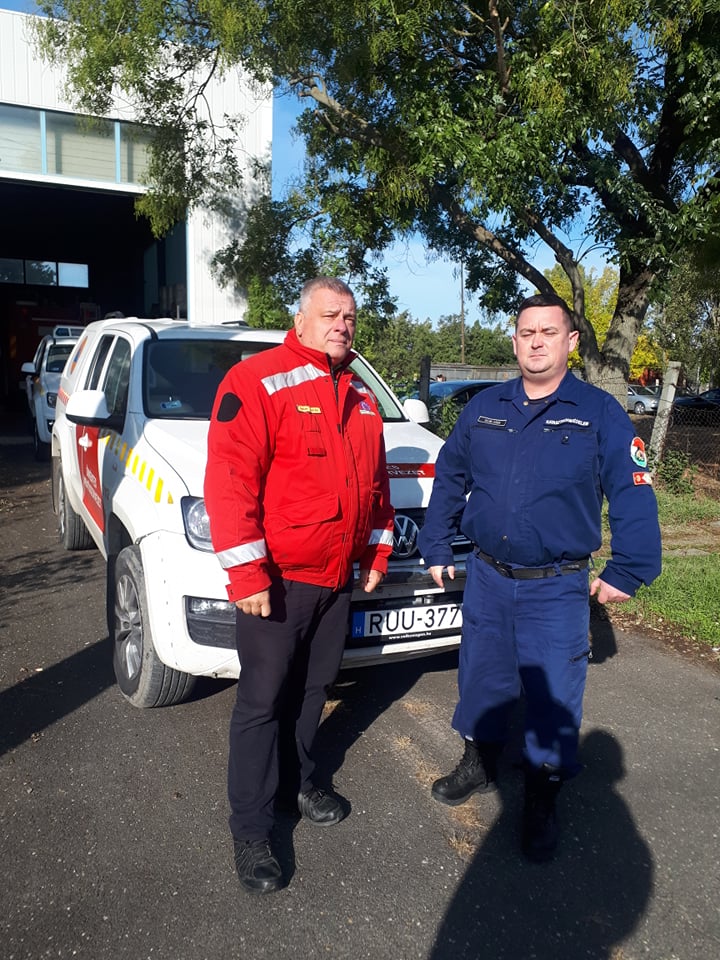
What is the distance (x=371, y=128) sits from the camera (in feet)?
29.9

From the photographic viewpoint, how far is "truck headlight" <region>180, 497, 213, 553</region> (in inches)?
127

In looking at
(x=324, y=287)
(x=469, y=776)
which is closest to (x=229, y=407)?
(x=324, y=287)

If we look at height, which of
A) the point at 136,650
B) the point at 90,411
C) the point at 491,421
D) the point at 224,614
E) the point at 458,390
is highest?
the point at 491,421

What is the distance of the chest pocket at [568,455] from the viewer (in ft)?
8.91

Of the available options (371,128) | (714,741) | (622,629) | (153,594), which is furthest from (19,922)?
(371,128)

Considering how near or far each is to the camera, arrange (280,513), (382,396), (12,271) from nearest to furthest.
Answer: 1. (280,513)
2. (382,396)
3. (12,271)

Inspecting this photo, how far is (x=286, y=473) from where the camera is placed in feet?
8.48

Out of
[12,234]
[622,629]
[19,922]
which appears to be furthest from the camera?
[12,234]

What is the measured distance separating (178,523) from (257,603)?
927 millimetres

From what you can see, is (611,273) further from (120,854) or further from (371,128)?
(120,854)

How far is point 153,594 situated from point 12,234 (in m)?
25.8

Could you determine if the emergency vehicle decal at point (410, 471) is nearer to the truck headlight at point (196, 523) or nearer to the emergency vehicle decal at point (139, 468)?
the truck headlight at point (196, 523)

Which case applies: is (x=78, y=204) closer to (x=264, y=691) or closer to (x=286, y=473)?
(x=286, y=473)

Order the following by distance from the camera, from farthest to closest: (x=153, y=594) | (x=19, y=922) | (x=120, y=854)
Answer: (x=153, y=594) < (x=120, y=854) < (x=19, y=922)
